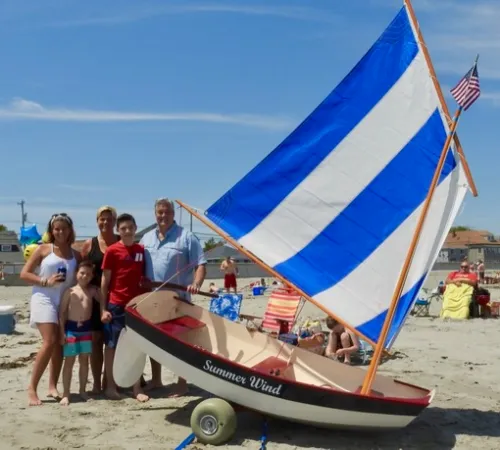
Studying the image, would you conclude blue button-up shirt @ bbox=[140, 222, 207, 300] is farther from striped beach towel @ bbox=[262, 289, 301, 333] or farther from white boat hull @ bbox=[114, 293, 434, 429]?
striped beach towel @ bbox=[262, 289, 301, 333]

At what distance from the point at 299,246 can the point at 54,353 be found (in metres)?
2.60

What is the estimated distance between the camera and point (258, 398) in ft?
17.3

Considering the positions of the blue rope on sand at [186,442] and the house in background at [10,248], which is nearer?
the blue rope on sand at [186,442]

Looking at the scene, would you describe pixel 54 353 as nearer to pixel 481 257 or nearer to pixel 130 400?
pixel 130 400

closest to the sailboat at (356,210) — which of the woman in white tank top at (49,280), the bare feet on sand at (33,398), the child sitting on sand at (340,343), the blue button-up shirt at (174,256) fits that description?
the blue button-up shirt at (174,256)

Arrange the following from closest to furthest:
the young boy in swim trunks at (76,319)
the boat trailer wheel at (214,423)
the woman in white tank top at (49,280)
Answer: the boat trailer wheel at (214,423), the woman in white tank top at (49,280), the young boy in swim trunks at (76,319)

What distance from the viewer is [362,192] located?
5.73m

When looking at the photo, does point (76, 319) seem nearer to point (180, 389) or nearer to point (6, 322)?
point (180, 389)

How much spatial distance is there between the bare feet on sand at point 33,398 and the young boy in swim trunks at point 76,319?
22 centimetres

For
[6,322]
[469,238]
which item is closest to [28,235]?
[6,322]

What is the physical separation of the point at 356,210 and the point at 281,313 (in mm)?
4458

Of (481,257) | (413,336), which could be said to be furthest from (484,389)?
(481,257)

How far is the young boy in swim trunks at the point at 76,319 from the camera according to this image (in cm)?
631

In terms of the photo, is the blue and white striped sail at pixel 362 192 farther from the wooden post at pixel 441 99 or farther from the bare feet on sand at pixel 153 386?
the bare feet on sand at pixel 153 386
